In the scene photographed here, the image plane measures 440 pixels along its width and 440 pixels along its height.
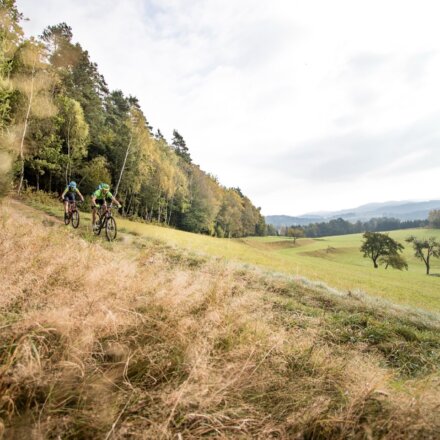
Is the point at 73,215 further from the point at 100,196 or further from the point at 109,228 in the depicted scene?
the point at 109,228

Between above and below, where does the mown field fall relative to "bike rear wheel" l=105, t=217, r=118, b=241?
below

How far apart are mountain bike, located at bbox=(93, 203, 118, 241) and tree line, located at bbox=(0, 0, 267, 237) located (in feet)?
27.9

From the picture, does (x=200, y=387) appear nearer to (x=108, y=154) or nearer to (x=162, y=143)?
(x=108, y=154)

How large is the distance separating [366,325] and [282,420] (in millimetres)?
6224

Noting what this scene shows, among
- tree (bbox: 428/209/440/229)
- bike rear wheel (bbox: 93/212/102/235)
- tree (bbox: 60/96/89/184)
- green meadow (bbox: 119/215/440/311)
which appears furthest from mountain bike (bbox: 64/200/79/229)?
tree (bbox: 428/209/440/229)

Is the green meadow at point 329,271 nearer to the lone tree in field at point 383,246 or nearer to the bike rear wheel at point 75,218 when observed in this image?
the bike rear wheel at point 75,218

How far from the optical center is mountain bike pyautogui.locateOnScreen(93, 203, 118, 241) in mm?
13534

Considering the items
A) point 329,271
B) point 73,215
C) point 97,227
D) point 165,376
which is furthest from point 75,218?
point 329,271

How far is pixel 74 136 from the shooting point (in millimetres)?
35812

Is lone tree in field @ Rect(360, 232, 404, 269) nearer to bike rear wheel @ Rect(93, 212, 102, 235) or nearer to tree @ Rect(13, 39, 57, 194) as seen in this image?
bike rear wheel @ Rect(93, 212, 102, 235)

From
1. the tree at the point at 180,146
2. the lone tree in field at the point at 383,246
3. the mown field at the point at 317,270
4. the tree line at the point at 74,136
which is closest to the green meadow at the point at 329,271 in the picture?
the mown field at the point at 317,270

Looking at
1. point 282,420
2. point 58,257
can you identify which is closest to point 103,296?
point 58,257

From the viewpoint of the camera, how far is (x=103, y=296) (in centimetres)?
356

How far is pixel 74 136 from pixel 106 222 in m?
28.8
